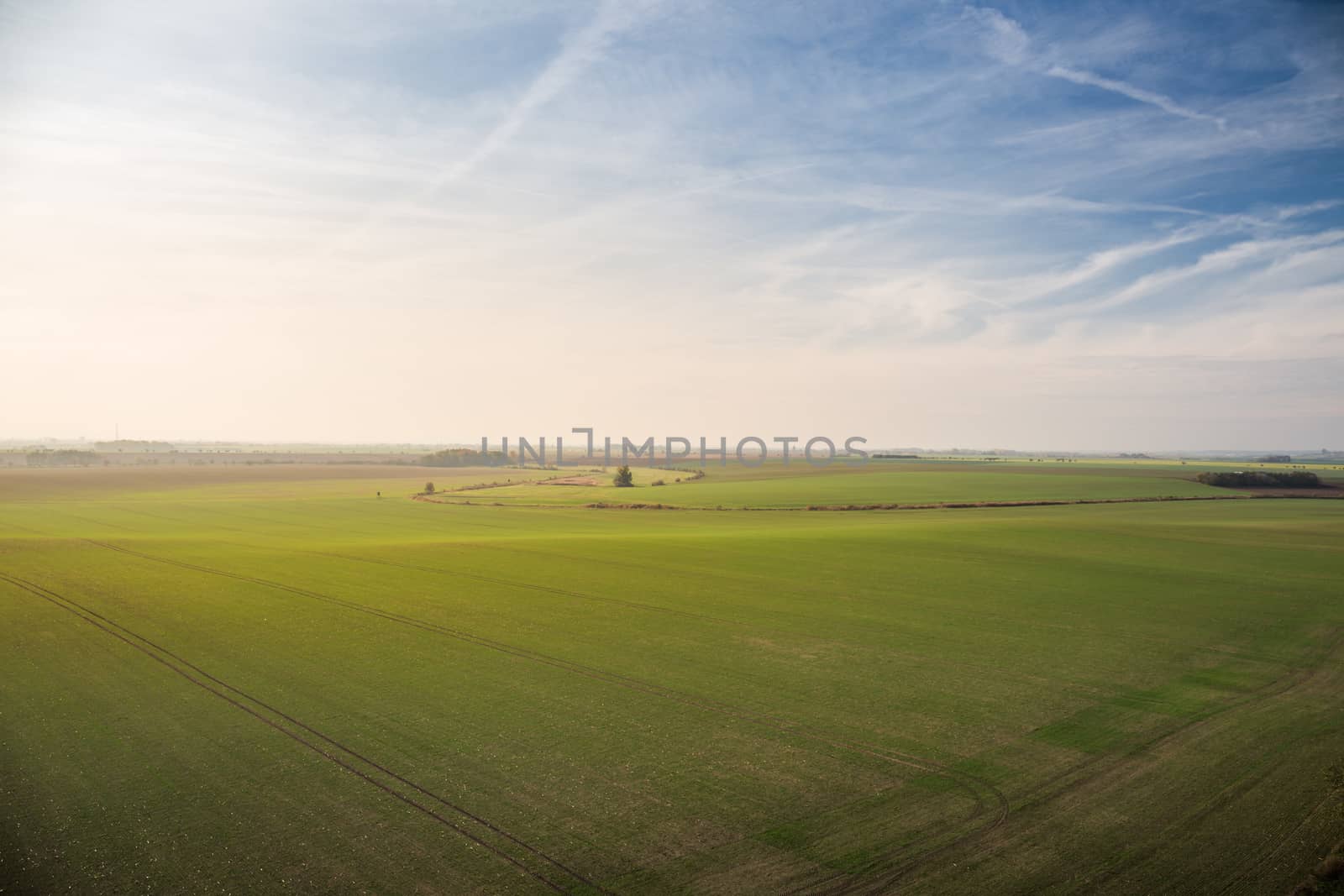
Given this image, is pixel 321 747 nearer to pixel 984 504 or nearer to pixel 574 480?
pixel 984 504

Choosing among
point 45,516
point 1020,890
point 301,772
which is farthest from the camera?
point 45,516

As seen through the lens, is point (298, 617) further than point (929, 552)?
No

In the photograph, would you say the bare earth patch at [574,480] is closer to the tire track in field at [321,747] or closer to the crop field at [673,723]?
the crop field at [673,723]

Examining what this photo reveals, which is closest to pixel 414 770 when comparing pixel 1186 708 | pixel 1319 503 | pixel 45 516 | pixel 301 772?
pixel 301 772

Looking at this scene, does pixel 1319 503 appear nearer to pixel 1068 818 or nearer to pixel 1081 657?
pixel 1081 657

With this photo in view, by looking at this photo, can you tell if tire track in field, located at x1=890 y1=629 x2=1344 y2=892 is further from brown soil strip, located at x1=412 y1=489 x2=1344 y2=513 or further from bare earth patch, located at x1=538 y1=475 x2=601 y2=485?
bare earth patch, located at x1=538 y1=475 x2=601 y2=485

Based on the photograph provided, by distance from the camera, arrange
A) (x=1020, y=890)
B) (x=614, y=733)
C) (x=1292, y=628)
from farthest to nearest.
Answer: (x=1292, y=628) < (x=614, y=733) < (x=1020, y=890)
